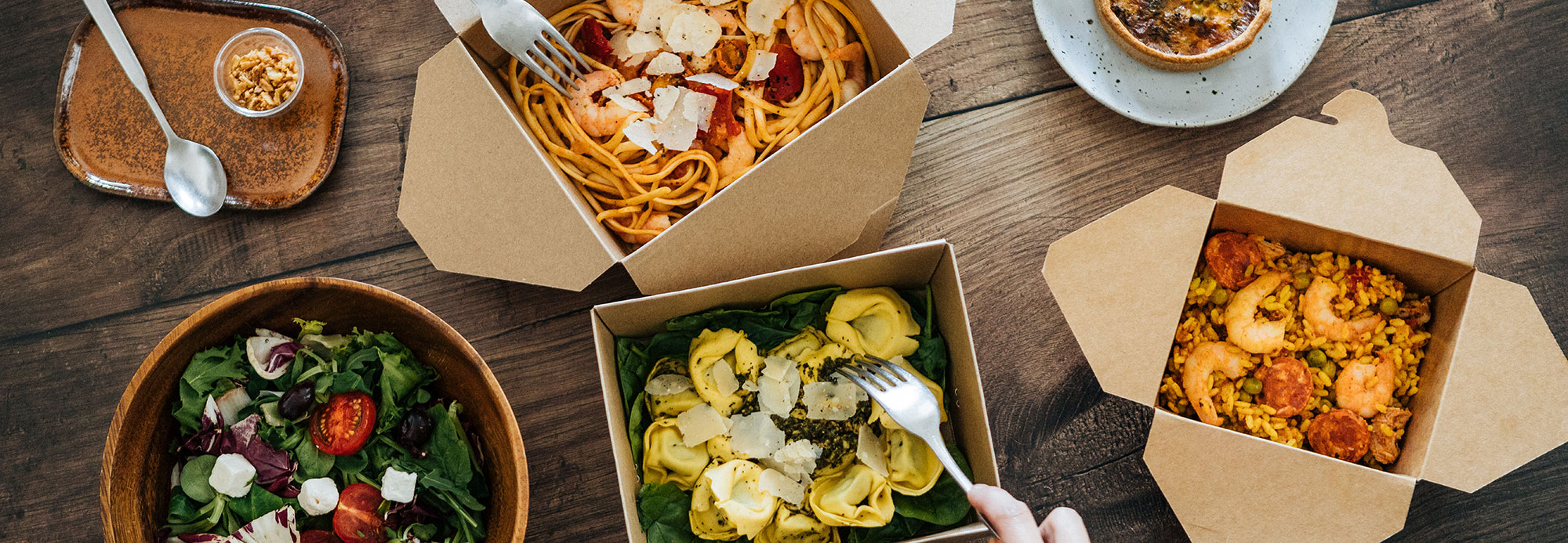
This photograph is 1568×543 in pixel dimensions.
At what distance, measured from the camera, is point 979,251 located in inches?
67.3

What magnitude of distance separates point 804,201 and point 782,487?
512mm

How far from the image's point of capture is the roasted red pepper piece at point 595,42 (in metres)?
1.66

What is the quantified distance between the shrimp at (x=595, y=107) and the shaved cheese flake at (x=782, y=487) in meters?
0.78

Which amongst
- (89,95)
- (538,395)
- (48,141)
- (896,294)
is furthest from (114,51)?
(896,294)

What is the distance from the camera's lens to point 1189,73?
174cm

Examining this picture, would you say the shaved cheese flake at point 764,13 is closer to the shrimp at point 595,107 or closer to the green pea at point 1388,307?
the shrimp at point 595,107

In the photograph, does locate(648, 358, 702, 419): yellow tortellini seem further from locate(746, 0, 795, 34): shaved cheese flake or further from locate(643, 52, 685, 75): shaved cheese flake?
locate(746, 0, 795, 34): shaved cheese flake

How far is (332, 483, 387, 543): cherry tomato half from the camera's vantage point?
4.51ft

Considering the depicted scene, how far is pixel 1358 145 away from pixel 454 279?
5.97ft

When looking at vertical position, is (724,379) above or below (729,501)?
above

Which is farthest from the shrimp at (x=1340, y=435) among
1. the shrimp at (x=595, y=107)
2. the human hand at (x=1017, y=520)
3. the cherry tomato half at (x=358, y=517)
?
the cherry tomato half at (x=358, y=517)

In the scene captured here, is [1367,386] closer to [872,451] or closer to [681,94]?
[872,451]

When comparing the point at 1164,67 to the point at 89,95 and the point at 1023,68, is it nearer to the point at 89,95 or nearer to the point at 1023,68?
the point at 1023,68

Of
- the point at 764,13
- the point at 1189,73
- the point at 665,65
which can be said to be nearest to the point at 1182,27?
the point at 1189,73
